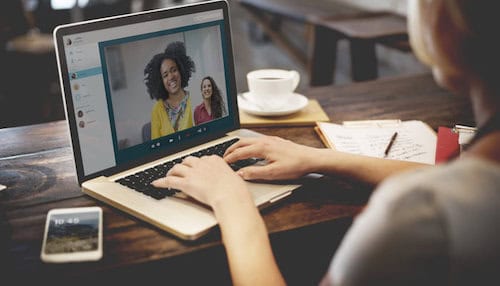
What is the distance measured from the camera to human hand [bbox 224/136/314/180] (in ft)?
3.46

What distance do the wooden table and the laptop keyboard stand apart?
62mm

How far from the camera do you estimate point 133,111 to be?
43.0 inches

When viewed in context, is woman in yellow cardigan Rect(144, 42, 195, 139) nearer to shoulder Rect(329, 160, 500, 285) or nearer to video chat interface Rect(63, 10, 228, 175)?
video chat interface Rect(63, 10, 228, 175)

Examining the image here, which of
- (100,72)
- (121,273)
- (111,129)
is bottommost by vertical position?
(121,273)

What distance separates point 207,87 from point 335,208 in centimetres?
39

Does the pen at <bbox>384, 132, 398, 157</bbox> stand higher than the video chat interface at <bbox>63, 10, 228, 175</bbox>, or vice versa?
the video chat interface at <bbox>63, 10, 228, 175</bbox>

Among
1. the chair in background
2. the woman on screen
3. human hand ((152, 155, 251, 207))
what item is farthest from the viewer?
the chair in background

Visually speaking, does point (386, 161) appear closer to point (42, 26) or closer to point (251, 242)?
point (251, 242)

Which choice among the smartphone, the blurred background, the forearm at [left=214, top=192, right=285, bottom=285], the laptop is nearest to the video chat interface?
the laptop

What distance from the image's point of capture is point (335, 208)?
3.34ft

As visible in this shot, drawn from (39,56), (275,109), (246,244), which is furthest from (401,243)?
(39,56)

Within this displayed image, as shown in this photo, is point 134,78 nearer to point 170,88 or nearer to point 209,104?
point 170,88

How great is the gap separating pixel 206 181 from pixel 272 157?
17cm

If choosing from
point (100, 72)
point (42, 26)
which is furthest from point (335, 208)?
point (42, 26)
